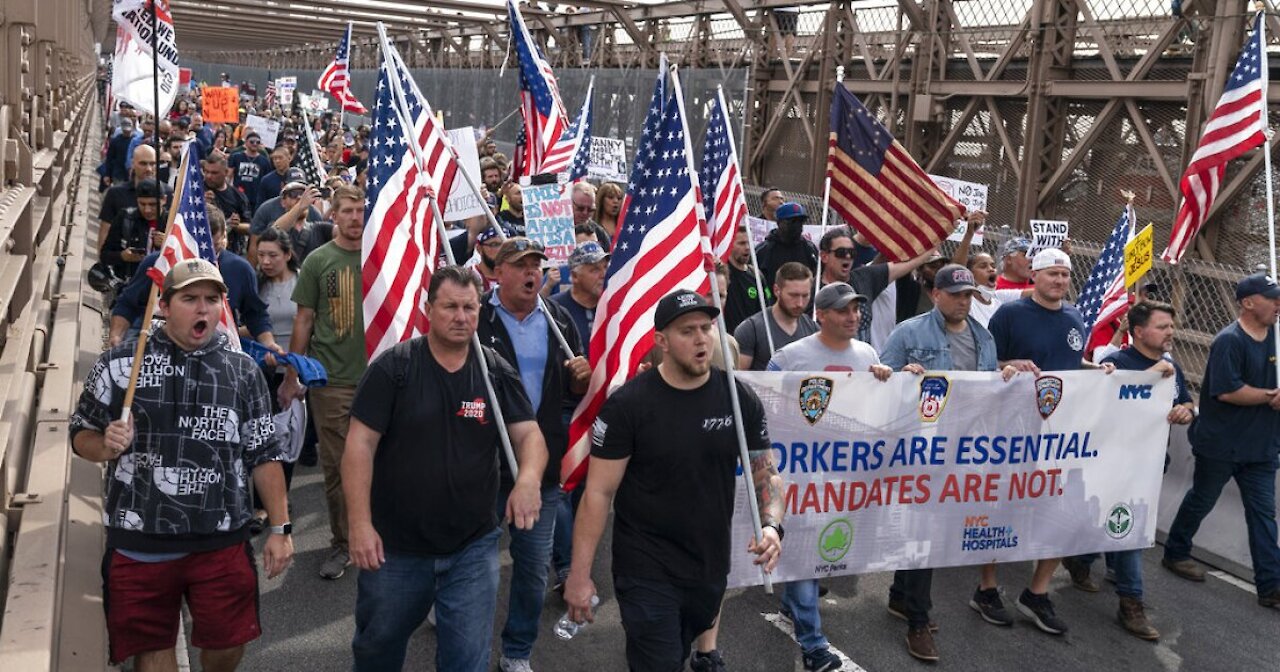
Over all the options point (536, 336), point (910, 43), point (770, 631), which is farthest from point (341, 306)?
point (910, 43)

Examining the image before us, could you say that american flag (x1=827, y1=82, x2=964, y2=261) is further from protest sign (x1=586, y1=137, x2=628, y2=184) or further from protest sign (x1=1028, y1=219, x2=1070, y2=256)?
protest sign (x1=586, y1=137, x2=628, y2=184)

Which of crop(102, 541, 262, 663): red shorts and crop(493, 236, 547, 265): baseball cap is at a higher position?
crop(493, 236, 547, 265): baseball cap

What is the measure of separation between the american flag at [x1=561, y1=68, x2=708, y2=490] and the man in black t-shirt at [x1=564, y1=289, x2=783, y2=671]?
632 mm

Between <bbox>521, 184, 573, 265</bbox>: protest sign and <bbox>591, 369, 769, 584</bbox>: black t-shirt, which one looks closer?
<bbox>591, 369, 769, 584</bbox>: black t-shirt

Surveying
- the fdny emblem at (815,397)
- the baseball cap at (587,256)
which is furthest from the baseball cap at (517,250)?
the fdny emblem at (815,397)

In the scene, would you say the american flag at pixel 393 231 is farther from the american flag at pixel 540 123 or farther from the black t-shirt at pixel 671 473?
the american flag at pixel 540 123

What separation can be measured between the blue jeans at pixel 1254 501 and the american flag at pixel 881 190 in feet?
7.11

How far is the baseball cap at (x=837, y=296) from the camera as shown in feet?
20.0

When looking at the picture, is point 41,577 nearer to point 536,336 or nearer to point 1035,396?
point 536,336

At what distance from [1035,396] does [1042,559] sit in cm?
91

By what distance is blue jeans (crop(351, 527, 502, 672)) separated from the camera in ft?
15.0

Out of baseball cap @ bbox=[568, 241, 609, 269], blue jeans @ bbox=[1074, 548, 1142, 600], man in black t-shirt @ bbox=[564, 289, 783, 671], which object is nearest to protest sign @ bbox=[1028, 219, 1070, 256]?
blue jeans @ bbox=[1074, 548, 1142, 600]

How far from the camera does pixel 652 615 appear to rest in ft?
15.1

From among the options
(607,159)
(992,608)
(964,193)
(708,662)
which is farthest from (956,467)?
(607,159)
